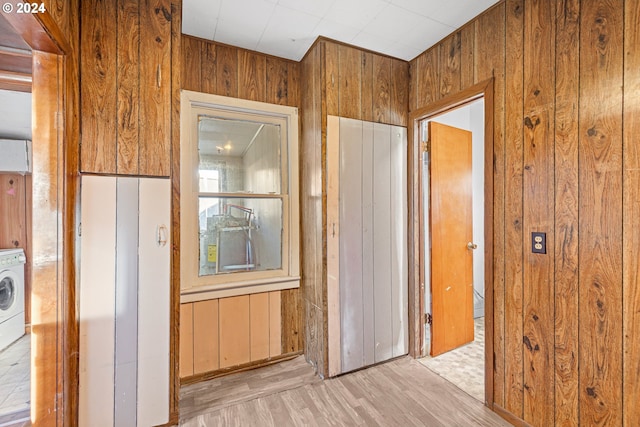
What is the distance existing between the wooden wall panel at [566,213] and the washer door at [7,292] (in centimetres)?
419

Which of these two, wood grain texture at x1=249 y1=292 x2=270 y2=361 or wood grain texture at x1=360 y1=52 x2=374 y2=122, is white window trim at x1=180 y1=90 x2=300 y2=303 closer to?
wood grain texture at x1=249 y1=292 x2=270 y2=361

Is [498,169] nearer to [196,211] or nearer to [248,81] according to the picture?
[248,81]

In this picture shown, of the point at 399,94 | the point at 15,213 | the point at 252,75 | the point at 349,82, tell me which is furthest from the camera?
the point at 15,213

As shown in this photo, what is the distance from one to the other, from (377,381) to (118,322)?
69.7 inches

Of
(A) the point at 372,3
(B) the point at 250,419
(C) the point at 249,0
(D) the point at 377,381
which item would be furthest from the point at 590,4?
(B) the point at 250,419

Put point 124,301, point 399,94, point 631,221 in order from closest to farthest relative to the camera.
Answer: point 631,221 → point 124,301 → point 399,94

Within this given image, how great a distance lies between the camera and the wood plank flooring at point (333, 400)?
1.69m

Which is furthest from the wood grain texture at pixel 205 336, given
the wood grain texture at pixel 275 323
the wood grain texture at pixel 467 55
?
the wood grain texture at pixel 467 55

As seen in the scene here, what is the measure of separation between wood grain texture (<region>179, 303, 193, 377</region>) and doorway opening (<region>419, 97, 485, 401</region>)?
1.88m

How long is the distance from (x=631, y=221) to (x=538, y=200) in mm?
375

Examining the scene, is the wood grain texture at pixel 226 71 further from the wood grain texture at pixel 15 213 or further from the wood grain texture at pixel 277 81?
the wood grain texture at pixel 15 213

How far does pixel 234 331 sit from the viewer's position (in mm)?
2205

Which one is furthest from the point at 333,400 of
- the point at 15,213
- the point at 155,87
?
the point at 15,213

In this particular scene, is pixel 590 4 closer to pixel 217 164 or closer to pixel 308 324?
pixel 217 164
